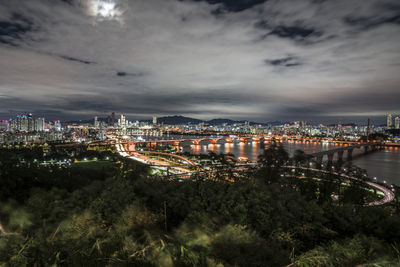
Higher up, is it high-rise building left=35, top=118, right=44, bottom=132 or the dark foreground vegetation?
high-rise building left=35, top=118, right=44, bottom=132

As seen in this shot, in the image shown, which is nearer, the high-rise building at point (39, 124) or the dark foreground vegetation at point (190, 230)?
the dark foreground vegetation at point (190, 230)

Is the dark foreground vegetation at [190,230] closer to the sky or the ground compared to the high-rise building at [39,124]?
closer to the ground

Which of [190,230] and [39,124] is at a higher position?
[39,124]

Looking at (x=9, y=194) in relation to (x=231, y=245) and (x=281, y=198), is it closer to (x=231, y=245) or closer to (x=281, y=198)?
(x=231, y=245)

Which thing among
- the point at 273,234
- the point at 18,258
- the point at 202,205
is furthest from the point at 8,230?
the point at 273,234

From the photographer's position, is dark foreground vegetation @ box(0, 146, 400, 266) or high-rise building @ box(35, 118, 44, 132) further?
high-rise building @ box(35, 118, 44, 132)

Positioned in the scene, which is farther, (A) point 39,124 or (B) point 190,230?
(A) point 39,124

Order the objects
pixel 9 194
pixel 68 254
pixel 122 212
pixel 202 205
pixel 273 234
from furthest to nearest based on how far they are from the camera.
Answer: pixel 9 194 < pixel 202 205 < pixel 122 212 < pixel 273 234 < pixel 68 254

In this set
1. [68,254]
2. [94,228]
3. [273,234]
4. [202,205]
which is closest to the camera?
[68,254]
